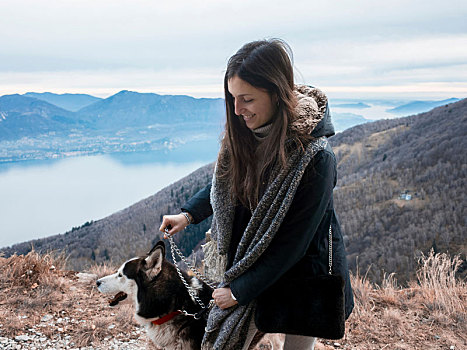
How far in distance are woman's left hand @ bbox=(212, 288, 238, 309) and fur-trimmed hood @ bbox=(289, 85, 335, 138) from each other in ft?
3.37

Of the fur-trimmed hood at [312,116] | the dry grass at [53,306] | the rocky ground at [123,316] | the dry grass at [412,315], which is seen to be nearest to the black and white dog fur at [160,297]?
the rocky ground at [123,316]

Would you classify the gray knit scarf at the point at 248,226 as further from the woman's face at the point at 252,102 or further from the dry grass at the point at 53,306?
the dry grass at the point at 53,306

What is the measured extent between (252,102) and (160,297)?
65.2 inches

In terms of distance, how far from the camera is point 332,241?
2.05 metres

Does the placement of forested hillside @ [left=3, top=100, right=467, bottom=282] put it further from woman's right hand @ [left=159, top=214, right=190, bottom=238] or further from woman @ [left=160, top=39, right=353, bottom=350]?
woman @ [left=160, top=39, right=353, bottom=350]

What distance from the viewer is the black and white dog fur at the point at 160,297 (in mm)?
2631

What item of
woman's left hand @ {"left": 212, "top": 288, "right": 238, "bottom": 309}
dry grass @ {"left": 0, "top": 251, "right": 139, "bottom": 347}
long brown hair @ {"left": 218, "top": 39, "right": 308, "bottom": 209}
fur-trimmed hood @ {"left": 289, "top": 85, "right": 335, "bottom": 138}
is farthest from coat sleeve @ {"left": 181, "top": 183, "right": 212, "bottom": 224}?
dry grass @ {"left": 0, "top": 251, "right": 139, "bottom": 347}

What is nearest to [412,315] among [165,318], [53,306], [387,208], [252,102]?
[165,318]

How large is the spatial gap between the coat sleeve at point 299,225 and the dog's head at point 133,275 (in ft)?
3.10

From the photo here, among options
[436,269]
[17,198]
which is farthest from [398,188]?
[17,198]

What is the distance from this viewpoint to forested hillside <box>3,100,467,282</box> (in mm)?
46062

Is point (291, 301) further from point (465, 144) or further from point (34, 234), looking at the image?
point (34, 234)


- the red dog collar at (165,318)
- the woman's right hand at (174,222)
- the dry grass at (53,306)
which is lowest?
the dry grass at (53,306)

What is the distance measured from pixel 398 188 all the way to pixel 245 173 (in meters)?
66.2
